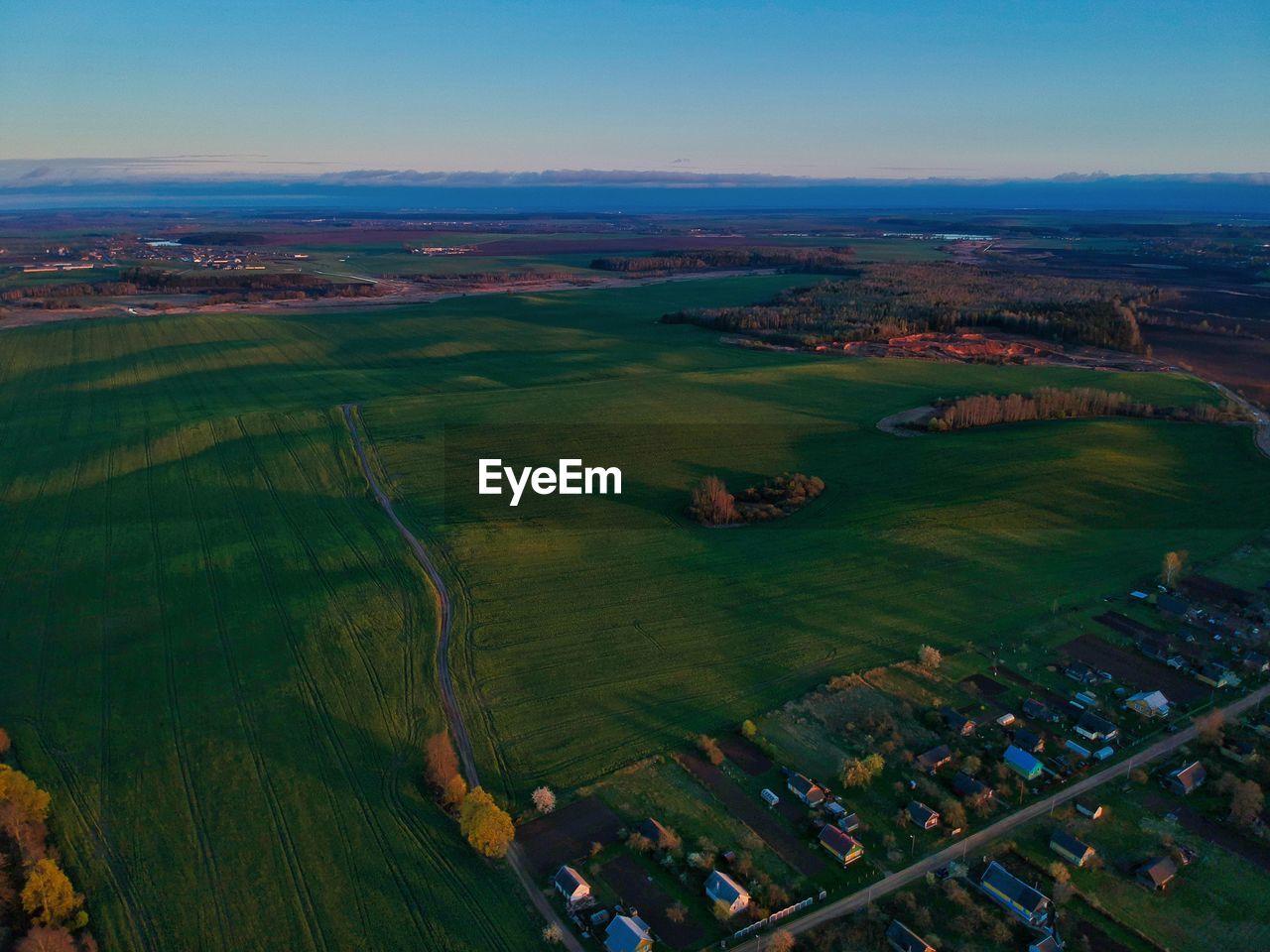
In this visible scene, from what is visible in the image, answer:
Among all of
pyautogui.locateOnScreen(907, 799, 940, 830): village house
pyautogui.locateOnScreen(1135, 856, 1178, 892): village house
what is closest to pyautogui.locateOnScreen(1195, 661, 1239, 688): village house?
pyautogui.locateOnScreen(1135, 856, 1178, 892): village house

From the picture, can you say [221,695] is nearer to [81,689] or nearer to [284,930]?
[81,689]

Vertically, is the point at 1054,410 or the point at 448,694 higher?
the point at 1054,410

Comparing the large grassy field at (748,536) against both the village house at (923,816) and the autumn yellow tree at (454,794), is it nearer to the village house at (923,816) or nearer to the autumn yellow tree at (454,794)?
the autumn yellow tree at (454,794)

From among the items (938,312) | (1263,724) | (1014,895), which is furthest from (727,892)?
(938,312)

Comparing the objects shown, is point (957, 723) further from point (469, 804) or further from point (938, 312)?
point (938, 312)

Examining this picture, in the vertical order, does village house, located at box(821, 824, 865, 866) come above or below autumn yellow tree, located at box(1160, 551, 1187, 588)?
below

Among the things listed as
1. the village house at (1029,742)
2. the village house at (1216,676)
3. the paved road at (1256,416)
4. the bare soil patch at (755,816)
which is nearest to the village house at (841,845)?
the bare soil patch at (755,816)

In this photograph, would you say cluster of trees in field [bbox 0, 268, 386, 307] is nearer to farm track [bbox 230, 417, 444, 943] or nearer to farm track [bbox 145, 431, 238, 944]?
farm track [bbox 230, 417, 444, 943]
